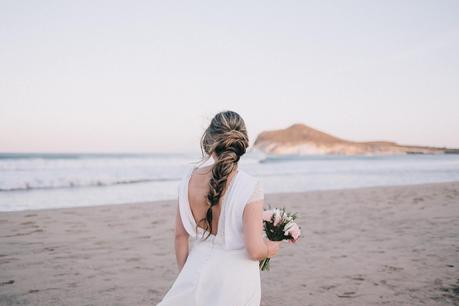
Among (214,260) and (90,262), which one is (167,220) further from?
(214,260)

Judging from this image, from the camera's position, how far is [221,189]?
2.22m

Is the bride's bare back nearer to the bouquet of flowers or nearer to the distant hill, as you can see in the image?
the bouquet of flowers

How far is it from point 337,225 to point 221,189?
21.7 ft

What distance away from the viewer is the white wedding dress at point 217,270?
7.62 feet

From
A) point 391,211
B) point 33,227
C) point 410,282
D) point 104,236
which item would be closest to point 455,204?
point 391,211

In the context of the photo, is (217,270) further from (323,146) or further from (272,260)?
(323,146)

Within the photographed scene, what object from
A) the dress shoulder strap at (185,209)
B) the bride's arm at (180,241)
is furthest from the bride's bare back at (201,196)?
the bride's arm at (180,241)

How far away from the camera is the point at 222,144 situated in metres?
2.21

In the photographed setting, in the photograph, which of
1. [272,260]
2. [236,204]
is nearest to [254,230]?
[236,204]

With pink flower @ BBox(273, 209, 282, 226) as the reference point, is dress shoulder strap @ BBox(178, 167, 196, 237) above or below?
above

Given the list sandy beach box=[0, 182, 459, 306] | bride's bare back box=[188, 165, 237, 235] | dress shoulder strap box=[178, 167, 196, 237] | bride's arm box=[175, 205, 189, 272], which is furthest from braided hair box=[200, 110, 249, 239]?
sandy beach box=[0, 182, 459, 306]

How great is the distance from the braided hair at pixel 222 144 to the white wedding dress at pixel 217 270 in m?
0.09

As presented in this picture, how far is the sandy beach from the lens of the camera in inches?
171

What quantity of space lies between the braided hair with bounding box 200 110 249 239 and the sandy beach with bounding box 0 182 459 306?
2405 millimetres
